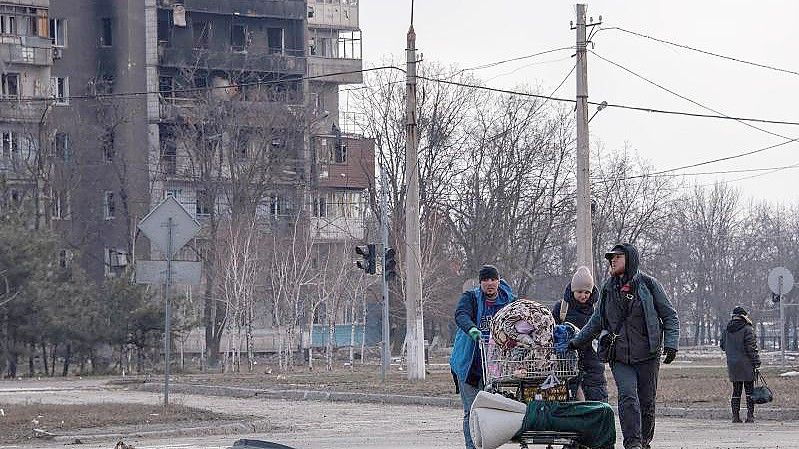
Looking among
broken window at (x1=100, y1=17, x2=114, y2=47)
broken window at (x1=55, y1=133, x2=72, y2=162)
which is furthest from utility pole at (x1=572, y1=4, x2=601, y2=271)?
broken window at (x1=100, y1=17, x2=114, y2=47)

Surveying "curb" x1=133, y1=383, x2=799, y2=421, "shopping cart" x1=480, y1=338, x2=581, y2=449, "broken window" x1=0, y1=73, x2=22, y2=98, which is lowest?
"curb" x1=133, y1=383, x2=799, y2=421

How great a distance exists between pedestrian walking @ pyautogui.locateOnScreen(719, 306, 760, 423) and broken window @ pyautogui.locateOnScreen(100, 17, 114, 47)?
60.7m

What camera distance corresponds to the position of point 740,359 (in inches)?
869

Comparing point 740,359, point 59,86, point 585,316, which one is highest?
point 59,86

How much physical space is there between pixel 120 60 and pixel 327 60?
12122mm

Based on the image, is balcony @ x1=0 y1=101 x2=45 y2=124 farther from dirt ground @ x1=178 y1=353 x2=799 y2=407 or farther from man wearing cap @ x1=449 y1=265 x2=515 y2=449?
man wearing cap @ x1=449 y1=265 x2=515 y2=449

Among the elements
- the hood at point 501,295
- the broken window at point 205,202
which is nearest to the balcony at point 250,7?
the broken window at point 205,202

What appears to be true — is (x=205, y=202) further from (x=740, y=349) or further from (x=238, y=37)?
(x=740, y=349)

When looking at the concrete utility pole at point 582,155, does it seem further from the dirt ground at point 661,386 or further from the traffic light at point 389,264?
the traffic light at point 389,264

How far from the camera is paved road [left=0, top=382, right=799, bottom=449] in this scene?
17.7 metres

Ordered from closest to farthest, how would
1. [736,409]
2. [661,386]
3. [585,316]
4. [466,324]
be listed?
1. [466,324]
2. [585,316]
3. [736,409]
4. [661,386]

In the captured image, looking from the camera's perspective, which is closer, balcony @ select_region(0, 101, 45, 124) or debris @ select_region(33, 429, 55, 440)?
debris @ select_region(33, 429, 55, 440)

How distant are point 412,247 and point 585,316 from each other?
20.0 meters

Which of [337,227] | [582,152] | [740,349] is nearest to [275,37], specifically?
[337,227]
